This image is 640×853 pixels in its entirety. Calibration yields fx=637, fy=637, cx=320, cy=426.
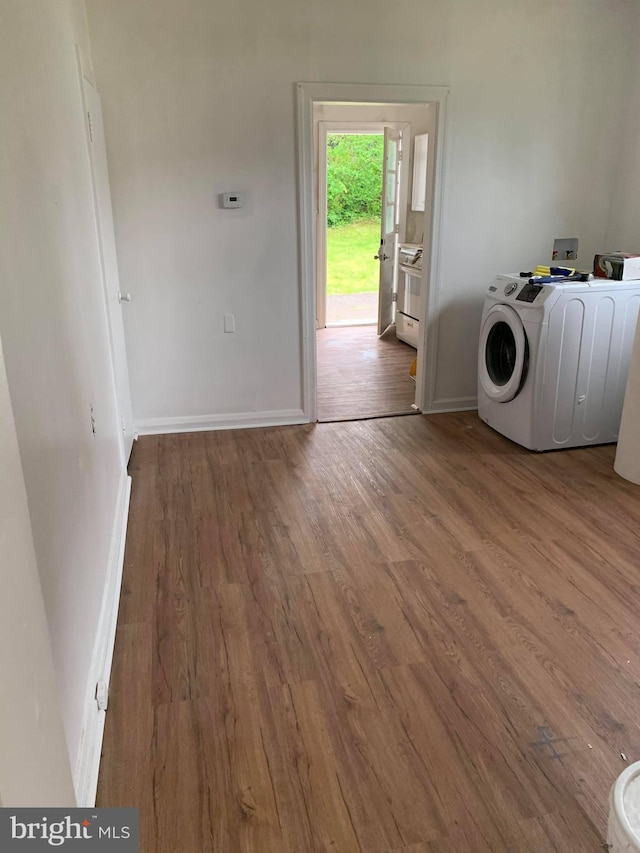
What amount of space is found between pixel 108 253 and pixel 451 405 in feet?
8.45

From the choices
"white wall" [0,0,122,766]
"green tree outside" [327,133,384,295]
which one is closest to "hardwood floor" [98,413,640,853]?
"white wall" [0,0,122,766]

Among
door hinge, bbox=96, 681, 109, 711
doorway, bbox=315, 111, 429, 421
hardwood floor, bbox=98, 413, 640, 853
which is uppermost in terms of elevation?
doorway, bbox=315, 111, 429, 421

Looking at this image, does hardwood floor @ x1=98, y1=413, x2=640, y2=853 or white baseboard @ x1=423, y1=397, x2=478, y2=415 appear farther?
white baseboard @ x1=423, y1=397, x2=478, y2=415

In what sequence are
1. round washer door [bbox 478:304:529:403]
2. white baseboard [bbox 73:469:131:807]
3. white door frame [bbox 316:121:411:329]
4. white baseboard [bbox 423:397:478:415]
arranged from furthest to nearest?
white door frame [bbox 316:121:411:329] → white baseboard [bbox 423:397:478:415] → round washer door [bbox 478:304:529:403] → white baseboard [bbox 73:469:131:807]

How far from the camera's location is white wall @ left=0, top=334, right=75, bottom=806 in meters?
0.82

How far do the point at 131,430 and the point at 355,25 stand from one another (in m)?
2.80

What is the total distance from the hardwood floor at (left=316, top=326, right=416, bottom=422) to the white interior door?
137 centimetres

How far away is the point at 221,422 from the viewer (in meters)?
4.36

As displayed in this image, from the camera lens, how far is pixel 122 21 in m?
3.55

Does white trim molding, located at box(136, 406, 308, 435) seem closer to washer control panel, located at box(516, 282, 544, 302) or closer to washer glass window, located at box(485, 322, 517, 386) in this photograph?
washer glass window, located at box(485, 322, 517, 386)

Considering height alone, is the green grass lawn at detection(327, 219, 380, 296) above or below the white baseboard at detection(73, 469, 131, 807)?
above

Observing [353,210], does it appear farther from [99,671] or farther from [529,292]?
[99,671]

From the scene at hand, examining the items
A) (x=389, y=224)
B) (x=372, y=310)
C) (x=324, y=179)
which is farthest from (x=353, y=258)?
(x=389, y=224)

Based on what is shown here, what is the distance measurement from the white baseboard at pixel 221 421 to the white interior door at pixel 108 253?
175mm
